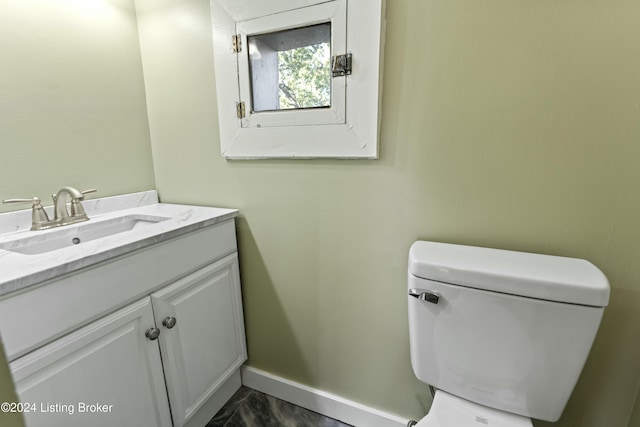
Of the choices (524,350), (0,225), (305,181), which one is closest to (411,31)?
(305,181)

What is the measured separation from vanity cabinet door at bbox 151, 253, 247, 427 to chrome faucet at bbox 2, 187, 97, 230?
49 centimetres

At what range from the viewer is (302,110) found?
104cm

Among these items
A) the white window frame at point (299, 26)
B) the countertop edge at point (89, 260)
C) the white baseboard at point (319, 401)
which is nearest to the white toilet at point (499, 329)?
the white baseboard at point (319, 401)

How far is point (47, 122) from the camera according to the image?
108 centimetres

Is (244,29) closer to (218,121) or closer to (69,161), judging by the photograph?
(218,121)

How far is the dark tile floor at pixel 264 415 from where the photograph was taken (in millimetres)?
1209

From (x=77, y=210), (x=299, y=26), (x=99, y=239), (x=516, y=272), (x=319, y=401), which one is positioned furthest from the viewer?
(x=319, y=401)

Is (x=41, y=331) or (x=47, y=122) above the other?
(x=47, y=122)

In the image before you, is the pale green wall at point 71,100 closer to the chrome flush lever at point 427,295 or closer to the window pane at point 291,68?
the window pane at point 291,68

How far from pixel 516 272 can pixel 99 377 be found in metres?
1.13

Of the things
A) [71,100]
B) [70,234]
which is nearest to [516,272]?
[70,234]

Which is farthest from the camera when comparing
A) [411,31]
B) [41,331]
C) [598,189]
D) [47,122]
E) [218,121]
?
[218,121]

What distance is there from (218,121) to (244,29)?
36 centimetres

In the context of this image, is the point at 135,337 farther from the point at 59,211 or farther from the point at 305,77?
the point at 305,77
